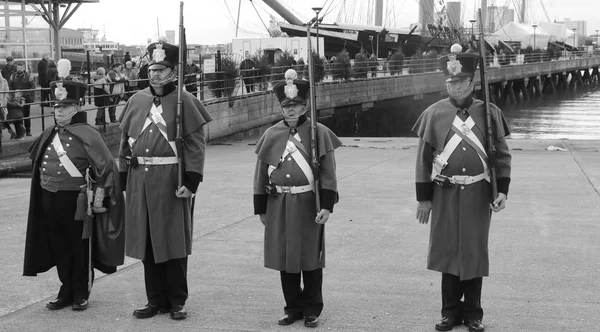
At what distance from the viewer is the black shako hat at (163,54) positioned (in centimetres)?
589

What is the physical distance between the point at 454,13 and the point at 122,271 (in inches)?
2988

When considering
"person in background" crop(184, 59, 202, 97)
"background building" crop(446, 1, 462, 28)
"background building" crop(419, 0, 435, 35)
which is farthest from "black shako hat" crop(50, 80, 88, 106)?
"background building" crop(446, 1, 462, 28)

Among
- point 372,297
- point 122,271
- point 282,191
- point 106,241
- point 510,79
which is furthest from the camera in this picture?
point 510,79

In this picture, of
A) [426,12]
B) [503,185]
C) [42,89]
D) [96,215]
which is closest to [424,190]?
[503,185]

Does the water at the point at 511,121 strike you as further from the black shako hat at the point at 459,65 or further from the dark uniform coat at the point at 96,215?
the black shako hat at the point at 459,65

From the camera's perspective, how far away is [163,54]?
19.3ft

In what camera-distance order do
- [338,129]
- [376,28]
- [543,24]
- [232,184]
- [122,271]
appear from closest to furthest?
[122,271]
[232,184]
[338,129]
[376,28]
[543,24]

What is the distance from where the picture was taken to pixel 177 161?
588cm

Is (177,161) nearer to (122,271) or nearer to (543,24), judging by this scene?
(122,271)

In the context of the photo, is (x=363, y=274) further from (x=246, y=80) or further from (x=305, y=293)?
(x=246, y=80)

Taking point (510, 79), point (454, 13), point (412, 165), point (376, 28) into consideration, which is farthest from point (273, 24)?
point (412, 165)

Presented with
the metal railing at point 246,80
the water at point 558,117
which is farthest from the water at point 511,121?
the metal railing at point 246,80

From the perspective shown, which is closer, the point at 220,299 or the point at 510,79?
the point at 220,299

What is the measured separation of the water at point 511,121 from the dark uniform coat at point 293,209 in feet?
90.1
